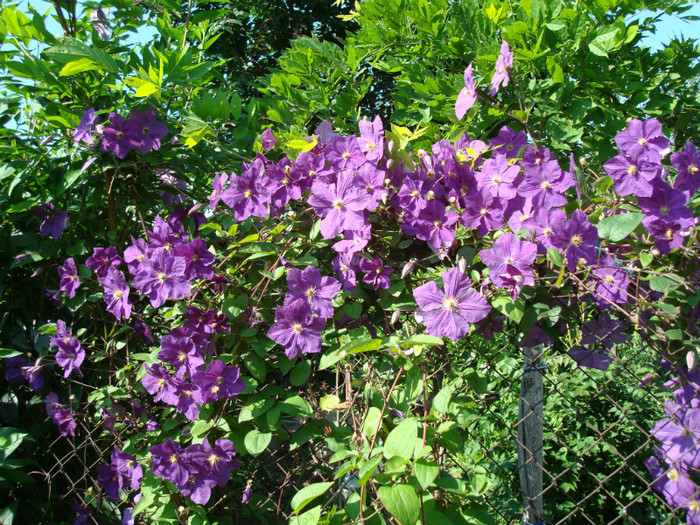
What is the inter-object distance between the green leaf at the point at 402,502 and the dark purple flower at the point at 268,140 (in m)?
0.82

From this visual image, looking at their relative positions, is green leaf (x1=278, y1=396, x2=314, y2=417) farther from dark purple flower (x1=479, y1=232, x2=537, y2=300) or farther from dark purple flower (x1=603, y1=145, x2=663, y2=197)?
dark purple flower (x1=603, y1=145, x2=663, y2=197)

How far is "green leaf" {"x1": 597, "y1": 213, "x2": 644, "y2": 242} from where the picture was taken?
89 cm

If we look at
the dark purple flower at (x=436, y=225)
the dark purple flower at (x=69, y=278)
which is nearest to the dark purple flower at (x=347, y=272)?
the dark purple flower at (x=436, y=225)

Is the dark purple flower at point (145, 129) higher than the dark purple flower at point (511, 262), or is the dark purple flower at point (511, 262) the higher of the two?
the dark purple flower at point (145, 129)

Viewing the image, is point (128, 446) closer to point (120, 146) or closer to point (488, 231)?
point (120, 146)

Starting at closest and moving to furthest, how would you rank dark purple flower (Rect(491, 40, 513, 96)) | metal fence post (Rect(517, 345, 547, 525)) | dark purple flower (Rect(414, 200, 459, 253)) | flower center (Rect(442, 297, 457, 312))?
1. flower center (Rect(442, 297, 457, 312))
2. dark purple flower (Rect(414, 200, 459, 253))
3. dark purple flower (Rect(491, 40, 513, 96))
4. metal fence post (Rect(517, 345, 547, 525))

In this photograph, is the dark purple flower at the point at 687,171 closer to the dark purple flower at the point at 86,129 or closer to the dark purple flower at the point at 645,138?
the dark purple flower at the point at 645,138

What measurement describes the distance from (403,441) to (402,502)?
10 centimetres

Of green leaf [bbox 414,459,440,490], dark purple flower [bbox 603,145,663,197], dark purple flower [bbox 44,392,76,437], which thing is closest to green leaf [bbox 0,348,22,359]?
dark purple flower [bbox 44,392,76,437]

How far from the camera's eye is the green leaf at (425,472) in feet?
2.99

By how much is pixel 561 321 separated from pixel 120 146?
1.13 metres

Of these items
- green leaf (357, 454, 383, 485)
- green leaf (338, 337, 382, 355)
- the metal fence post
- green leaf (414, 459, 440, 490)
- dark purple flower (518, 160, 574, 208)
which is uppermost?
dark purple flower (518, 160, 574, 208)

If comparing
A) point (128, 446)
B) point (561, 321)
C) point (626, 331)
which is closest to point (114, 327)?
point (128, 446)

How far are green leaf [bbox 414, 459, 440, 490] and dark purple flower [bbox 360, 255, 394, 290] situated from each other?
35 centimetres
